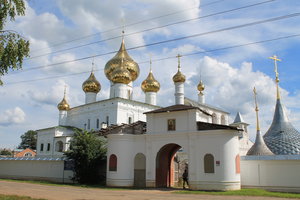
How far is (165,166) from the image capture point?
71.1 ft

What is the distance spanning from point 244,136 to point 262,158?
725 inches

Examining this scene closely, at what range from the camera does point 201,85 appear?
4578 centimetres

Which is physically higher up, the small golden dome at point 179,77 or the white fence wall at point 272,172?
the small golden dome at point 179,77

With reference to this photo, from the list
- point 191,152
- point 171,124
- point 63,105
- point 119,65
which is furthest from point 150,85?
point 191,152

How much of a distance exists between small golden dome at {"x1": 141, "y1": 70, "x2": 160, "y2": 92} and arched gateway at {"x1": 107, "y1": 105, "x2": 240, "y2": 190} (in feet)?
59.6

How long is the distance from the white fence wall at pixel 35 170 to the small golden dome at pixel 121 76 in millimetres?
13228

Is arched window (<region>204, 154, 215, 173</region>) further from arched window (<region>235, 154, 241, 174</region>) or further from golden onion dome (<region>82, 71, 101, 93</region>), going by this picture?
golden onion dome (<region>82, 71, 101, 93</region>)

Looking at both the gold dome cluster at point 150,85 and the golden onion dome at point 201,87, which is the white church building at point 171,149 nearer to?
the gold dome cluster at point 150,85

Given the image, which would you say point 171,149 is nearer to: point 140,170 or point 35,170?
point 140,170

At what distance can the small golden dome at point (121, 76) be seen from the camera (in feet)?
118

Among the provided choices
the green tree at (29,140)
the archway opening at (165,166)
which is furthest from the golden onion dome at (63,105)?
the green tree at (29,140)

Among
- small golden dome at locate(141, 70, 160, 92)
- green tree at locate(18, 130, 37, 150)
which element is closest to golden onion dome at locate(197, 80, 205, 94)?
small golden dome at locate(141, 70, 160, 92)

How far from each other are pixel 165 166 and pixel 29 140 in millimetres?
64867

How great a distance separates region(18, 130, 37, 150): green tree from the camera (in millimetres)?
77562
